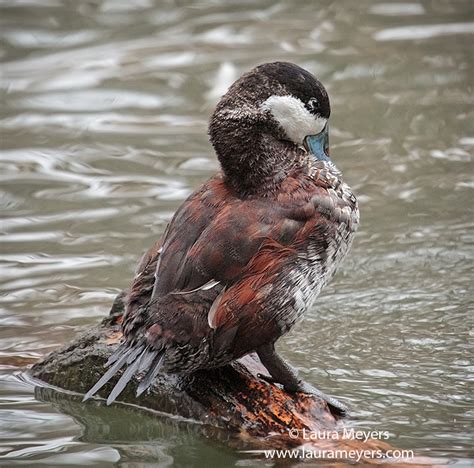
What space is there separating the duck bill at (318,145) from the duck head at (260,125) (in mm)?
143

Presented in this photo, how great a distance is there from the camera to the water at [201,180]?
532 cm

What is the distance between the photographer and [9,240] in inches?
301

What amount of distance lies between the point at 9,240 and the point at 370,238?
93.9 inches

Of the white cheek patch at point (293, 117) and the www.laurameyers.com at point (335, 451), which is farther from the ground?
the white cheek patch at point (293, 117)

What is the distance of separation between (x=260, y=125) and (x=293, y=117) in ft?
0.56

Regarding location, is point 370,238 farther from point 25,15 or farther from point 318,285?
point 25,15

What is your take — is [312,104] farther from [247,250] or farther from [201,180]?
[201,180]

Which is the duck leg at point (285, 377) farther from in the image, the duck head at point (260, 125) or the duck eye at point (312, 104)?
the duck eye at point (312, 104)

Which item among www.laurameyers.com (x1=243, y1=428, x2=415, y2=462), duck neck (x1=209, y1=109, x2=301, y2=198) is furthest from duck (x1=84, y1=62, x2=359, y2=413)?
www.laurameyers.com (x1=243, y1=428, x2=415, y2=462)

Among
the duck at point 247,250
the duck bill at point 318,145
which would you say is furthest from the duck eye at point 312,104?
the duck bill at point 318,145

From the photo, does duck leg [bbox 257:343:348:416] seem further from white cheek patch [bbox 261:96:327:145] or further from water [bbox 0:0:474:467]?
white cheek patch [bbox 261:96:327:145]

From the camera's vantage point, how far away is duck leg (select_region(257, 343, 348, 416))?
5.04m

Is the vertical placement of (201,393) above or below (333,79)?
below

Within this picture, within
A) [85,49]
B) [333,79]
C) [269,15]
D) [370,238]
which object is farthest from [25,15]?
[370,238]
